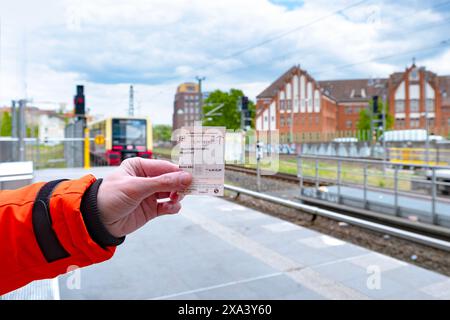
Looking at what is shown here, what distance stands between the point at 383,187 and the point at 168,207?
4.54 m

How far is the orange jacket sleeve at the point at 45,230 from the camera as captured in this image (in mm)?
531

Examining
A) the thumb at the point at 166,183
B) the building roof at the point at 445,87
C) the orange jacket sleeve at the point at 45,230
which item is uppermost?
the building roof at the point at 445,87

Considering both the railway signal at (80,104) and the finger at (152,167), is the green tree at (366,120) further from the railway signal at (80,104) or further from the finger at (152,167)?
the finger at (152,167)

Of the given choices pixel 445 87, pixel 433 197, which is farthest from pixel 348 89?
pixel 445 87

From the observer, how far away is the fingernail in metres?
0.52

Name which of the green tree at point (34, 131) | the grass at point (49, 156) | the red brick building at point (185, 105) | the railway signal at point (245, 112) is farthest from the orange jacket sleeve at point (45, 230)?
the green tree at point (34, 131)

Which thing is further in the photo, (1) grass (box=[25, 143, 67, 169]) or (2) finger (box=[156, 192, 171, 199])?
(1) grass (box=[25, 143, 67, 169])

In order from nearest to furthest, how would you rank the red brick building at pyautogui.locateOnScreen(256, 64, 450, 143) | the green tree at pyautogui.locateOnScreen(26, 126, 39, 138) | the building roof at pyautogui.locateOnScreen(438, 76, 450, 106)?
the red brick building at pyautogui.locateOnScreen(256, 64, 450, 143), the green tree at pyautogui.locateOnScreen(26, 126, 39, 138), the building roof at pyautogui.locateOnScreen(438, 76, 450, 106)

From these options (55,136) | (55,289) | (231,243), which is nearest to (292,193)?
(231,243)

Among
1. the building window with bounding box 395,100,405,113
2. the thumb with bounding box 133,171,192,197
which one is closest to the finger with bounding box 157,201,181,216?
the thumb with bounding box 133,171,192,197

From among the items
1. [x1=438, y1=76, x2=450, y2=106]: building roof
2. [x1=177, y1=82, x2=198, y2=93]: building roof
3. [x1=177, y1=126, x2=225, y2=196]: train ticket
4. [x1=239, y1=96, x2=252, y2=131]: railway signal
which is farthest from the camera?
[x1=438, y1=76, x2=450, y2=106]: building roof

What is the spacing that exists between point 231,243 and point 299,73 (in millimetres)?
1348

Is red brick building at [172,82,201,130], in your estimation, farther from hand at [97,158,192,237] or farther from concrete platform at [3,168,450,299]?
concrete platform at [3,168,450,299]

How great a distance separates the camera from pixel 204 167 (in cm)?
52
